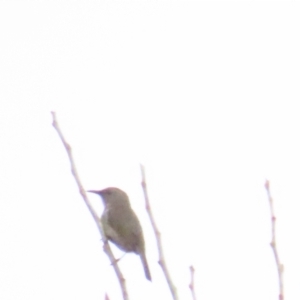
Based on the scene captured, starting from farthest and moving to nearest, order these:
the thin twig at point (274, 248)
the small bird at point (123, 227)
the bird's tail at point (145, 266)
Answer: the small bird at point (123, 227), the bird's tail at point (145, 266), the thin twig at point (274, 248)

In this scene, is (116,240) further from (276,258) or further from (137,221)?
(276,258)

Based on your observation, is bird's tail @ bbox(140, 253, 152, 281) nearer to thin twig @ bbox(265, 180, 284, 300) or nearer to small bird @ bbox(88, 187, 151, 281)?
small bird @ bbox(88, 187, 151, 281)

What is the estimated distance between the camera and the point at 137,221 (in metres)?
7.49

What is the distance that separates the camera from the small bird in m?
7.13

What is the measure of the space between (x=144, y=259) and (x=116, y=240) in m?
0.36

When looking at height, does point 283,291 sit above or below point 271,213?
below

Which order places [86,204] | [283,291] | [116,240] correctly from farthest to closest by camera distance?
[116,240] → [86,204] → [283,291]

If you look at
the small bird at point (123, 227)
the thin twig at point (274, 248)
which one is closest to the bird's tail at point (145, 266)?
the small bird at point (123, 227)

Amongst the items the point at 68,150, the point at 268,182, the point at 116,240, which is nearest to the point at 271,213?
the point at 268,182

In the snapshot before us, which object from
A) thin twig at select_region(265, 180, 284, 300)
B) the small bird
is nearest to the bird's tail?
the small bird

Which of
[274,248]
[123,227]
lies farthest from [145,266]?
[274,248]

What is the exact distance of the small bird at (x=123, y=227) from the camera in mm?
7133

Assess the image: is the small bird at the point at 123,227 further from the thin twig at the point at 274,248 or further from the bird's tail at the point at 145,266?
the thin twig at the point at 274,248

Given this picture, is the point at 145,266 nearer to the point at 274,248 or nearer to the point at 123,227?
the point at 123,227
